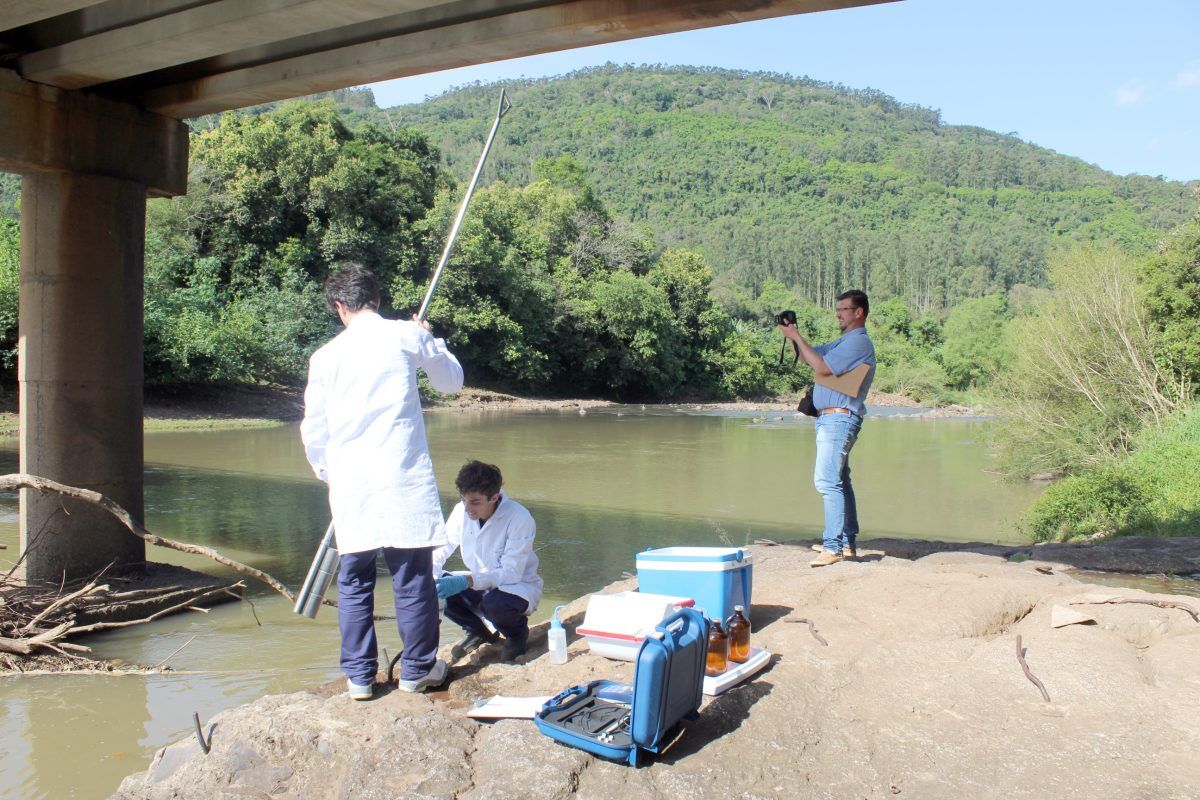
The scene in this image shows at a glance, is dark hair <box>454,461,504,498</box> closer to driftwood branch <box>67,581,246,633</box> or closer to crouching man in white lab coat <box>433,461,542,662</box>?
crouching man in white lab coat <box>433,461,542,662</box>

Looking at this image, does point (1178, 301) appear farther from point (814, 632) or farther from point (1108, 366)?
point (814, 632)

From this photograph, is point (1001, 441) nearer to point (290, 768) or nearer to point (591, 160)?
point (290, 768)

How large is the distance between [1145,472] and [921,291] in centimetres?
8904

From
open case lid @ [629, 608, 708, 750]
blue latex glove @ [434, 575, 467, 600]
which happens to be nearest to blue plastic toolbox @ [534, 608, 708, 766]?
open case lid @ [629, 608, 708, 750]

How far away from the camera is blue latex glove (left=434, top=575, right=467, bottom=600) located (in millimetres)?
4750

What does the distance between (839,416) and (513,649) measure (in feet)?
9.06

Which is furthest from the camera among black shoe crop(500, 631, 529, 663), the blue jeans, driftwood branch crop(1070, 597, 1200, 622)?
the blue jeans

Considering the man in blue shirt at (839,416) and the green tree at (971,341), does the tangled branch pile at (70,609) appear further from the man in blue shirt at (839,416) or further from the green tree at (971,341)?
the green tree at (971,341)

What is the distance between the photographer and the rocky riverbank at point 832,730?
344 cm

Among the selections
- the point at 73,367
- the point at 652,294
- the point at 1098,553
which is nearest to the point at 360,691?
the point at 73,367

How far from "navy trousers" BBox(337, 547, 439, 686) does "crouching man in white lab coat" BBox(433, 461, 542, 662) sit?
0.47 meters

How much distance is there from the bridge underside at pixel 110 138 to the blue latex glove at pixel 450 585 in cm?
397

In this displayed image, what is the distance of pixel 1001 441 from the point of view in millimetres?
16641

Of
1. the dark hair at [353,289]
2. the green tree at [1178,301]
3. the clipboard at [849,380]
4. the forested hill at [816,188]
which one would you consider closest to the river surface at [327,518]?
the dark hair at [353,289]
